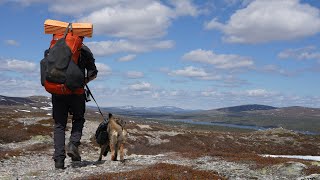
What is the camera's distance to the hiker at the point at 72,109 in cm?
1172

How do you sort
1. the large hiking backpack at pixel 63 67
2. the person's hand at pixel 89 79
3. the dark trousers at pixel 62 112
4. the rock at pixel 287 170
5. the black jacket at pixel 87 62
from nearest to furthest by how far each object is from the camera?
1. the large hiking backpack at pixel 63 67
2. the black jacket at pixel 87 62
3. the dark trousers at pixel 62 112
4. the person's hand at pixel 89 79
5. the rock at pixel 287 170

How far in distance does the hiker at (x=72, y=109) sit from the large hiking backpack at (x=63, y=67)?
348 mm

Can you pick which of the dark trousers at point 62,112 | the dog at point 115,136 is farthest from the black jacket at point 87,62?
the dog at point 115,136

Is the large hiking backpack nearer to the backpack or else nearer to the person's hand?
the person's hand

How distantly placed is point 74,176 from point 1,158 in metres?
11.1

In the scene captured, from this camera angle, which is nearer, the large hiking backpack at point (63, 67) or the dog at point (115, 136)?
the large hiking backpack at point (63, 67)

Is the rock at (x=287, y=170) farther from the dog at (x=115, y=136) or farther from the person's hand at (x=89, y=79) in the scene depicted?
the person's hand at (x=89, y=79)

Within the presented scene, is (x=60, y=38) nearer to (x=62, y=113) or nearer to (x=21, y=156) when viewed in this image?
(x=62, y=113)

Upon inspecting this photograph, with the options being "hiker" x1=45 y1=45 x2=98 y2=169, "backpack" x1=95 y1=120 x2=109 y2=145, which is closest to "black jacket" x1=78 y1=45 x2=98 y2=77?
"hiker" x1=45 y1=45 x2=98 y2=169

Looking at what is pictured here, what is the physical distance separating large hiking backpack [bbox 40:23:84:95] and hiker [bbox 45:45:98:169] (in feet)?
1.14

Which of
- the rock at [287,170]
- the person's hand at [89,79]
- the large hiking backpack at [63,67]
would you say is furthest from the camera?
the rock at [287,170]

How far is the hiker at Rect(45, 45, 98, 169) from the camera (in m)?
11.7

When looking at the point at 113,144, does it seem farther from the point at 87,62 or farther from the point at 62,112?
the point at 87,62

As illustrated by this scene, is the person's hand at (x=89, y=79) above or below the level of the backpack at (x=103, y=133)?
above
